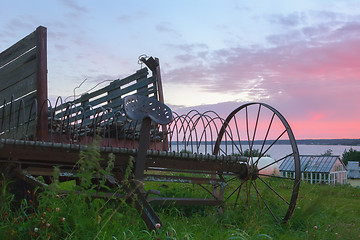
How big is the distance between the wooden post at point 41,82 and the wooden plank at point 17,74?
133mm

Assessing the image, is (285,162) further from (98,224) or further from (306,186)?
(98,224)

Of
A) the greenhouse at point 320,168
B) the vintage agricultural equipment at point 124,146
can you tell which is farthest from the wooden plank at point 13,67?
the greenhouse at point 320,168

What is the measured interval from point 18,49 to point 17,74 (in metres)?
0.35

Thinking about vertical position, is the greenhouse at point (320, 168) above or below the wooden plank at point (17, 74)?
below

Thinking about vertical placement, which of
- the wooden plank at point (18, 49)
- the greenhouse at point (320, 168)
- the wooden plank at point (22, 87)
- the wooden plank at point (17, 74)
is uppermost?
the wooden plank at point (18, 49)

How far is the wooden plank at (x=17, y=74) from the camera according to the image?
4934mm

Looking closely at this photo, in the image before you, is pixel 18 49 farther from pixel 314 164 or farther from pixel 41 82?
pixel 314 164

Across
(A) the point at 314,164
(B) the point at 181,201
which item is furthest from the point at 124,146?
(A) the point at 314,164

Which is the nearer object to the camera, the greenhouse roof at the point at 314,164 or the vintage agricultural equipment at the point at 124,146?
the vintage agricultural equipment at the point at 124,146

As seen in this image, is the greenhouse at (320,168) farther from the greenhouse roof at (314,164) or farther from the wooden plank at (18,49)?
the wooden plank at (18,49)

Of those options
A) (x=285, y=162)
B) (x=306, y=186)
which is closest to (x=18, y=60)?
(x=306, y=186)

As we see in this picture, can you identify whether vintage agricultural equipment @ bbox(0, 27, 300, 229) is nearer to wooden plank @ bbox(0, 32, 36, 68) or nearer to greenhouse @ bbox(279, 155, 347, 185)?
wooden plank @ bbox(0, 32, 36, 68)

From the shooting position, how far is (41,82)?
188 inches

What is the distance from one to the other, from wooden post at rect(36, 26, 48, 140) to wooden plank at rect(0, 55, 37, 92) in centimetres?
13
